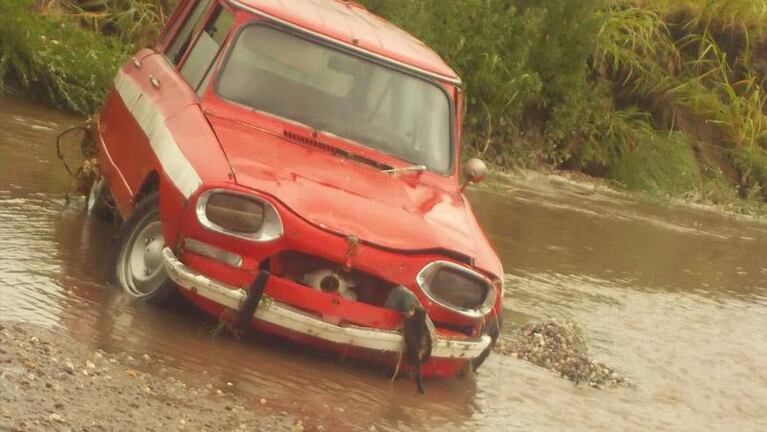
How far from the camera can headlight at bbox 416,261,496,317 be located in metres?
5.95

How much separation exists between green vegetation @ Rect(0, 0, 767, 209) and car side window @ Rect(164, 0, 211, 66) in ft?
15.7

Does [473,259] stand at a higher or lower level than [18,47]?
higher

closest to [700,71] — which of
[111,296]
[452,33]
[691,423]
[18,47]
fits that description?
[452,33]

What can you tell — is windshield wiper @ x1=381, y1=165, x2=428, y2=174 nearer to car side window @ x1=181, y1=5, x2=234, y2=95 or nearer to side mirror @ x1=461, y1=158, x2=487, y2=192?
side mirror @ x1=461, y1=158, x2=487, y2=192

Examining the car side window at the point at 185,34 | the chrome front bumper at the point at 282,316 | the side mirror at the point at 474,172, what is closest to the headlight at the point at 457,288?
the chrome front bumper at the point at 282,316

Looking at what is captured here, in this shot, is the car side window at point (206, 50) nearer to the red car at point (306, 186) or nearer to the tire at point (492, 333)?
the red car at point (306, 186)

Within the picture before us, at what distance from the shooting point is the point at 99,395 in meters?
4.89

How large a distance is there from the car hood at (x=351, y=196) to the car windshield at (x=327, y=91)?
0.86 ft

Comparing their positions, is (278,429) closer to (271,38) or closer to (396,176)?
(396,176)

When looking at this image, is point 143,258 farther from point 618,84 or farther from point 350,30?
point 618,84

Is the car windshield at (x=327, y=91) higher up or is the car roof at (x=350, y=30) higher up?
the car roof at (x=350, y=30)

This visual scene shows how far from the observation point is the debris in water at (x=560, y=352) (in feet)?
24.0

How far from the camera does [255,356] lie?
19.7ft

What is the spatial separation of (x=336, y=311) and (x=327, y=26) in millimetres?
1897
